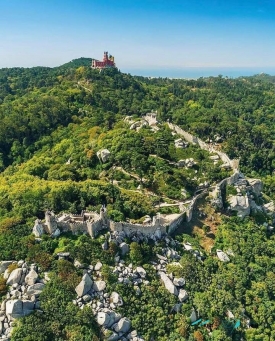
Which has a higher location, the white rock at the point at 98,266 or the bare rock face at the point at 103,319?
the white rock at the point at 98,266

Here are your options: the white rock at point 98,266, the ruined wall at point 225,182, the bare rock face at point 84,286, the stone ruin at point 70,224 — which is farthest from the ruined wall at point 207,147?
the bare rock face at point 84,286

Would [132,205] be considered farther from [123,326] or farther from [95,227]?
[123,326]

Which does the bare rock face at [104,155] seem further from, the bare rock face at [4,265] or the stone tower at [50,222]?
the bare rock face at [4,265]

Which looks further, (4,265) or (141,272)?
(141,272)

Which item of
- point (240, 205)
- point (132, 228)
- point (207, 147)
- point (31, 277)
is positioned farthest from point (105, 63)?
point (31, 277)

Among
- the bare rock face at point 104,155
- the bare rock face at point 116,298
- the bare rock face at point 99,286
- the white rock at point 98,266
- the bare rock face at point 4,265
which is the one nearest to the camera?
the bare rock face at point 116,298

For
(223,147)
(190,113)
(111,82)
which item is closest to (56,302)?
(223,147)
